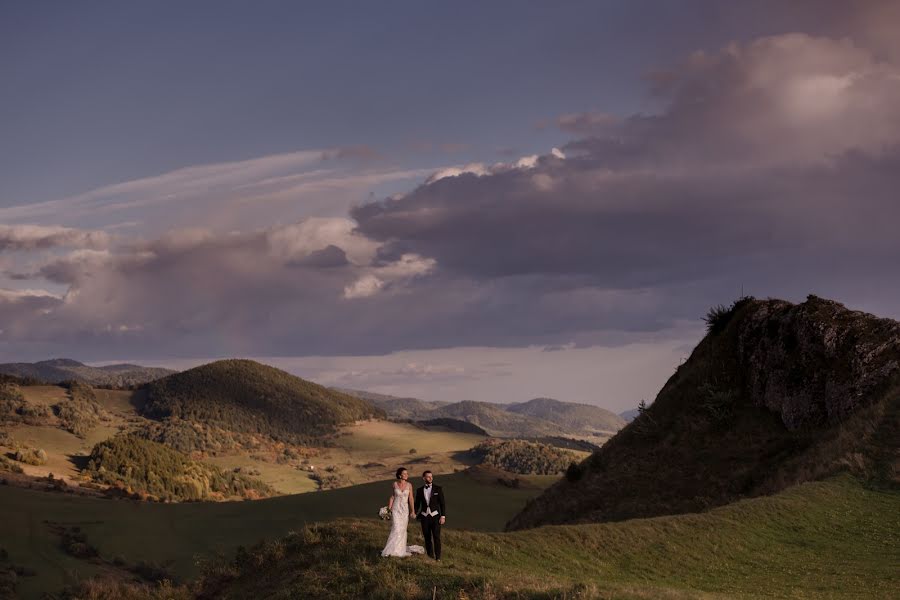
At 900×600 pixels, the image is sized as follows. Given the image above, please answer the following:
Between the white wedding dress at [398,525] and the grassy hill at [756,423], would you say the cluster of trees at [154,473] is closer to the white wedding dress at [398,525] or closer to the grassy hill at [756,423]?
the grassy hill at [756,423]

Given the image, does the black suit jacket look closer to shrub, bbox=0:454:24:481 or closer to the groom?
the groom

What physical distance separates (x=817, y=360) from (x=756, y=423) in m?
4.55

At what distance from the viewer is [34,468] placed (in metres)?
111

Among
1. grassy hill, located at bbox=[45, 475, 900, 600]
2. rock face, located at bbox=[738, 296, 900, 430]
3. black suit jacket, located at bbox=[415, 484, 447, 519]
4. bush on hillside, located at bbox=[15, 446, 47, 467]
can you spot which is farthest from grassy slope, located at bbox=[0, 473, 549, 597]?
bush on hillside, located at bbox=[15, 446, 47, 467]

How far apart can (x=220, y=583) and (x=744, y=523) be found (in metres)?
18.4

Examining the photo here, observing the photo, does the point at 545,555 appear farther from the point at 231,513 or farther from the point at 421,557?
the point at 231,513

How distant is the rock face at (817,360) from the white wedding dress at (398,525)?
25924mm

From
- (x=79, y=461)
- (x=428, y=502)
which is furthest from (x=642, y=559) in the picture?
(x=79, y=461)

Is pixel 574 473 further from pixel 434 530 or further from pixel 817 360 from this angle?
pixel 434 530

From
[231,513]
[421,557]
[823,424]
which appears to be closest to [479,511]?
[231,513]

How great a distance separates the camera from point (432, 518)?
835 inches

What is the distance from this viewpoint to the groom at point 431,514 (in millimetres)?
21219

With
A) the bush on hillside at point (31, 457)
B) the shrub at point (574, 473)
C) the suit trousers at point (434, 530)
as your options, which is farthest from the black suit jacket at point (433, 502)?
the bush on hillside at point (31, 457)

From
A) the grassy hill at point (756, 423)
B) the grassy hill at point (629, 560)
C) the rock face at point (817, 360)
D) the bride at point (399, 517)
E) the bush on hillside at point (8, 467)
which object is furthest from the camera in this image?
the bush on hillside at point (8, 467)
